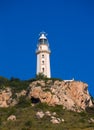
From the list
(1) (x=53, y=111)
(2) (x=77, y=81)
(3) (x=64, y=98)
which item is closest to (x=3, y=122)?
(1) (x=53, y=111)

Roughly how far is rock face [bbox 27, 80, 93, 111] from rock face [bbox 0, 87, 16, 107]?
222 inches

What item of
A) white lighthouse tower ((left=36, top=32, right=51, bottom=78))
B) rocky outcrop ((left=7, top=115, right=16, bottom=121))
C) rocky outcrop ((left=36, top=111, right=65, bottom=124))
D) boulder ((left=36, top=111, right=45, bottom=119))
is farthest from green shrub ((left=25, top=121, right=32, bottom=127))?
white lighthouse tower ((left=36, top=32, right=51, bottom=78))

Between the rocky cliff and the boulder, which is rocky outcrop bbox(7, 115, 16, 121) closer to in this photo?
the boulder

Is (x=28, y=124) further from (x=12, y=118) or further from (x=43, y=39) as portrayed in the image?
(x=43, y=39)

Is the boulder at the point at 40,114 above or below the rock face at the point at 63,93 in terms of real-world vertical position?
below

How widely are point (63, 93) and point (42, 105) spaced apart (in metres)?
10.2

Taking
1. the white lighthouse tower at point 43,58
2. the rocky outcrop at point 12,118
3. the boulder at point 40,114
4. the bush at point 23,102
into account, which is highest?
the white lighthouse tower at point 43,58

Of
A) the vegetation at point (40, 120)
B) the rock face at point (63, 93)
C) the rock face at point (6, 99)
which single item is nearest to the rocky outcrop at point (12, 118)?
the vegetation at point (40, 120)

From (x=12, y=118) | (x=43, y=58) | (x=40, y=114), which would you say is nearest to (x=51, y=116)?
(x=40, y=114)

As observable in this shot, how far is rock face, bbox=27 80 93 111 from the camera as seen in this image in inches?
5684

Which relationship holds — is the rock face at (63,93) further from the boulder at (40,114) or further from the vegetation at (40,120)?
the boulder at (40,114)

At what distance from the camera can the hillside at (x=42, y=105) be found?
4953 inches

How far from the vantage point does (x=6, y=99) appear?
491 ft

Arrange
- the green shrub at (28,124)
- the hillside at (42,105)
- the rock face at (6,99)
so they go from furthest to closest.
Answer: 1. the rock face at (6,99)
2. the hillside at (42,105)
3. the green shrub at (28,124)
